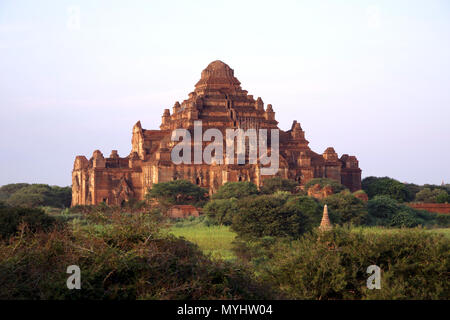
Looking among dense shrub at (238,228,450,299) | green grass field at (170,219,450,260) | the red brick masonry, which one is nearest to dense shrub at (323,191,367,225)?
green grass field at (170,219,450,260)

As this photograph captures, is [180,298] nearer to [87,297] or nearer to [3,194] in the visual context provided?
[87,297]

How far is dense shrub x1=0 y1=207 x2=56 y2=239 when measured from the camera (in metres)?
28.4

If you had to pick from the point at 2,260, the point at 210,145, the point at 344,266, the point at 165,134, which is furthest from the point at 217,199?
the point at 2,260

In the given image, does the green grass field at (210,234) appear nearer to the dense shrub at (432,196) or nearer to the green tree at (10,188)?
the dense shrub at (432,196)

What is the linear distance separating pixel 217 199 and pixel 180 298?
4294cm

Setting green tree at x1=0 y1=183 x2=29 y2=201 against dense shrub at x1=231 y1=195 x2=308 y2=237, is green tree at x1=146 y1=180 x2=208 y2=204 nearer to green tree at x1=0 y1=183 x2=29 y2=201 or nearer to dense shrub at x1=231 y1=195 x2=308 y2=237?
dense shrub at x1=231 y1=195 x2=308 y2=237

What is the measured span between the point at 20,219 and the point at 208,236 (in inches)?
577

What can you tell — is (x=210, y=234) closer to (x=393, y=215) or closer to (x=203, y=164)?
(x=393, y=215)

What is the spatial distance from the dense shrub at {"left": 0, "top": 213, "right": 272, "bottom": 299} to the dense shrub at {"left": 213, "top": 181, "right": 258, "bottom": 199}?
39.5 metres

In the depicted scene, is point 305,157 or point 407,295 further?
point 305,157

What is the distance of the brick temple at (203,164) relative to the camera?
65812 mm

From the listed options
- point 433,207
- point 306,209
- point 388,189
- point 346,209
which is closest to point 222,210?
point 306,209
